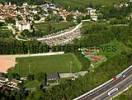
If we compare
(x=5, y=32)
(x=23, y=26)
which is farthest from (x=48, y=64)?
(x=23, y=26)

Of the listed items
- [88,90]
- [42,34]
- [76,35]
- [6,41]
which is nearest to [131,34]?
[76,35]

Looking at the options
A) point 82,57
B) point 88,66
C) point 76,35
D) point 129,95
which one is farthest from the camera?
point 76,35

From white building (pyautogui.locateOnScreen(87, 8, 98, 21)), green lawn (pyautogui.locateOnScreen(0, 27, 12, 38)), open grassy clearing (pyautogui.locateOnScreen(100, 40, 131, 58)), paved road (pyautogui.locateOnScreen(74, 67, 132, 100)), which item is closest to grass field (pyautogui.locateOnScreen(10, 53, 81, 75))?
open grassy clearing (pyautogui.locateOnScreen(100, 40, 131, 58))

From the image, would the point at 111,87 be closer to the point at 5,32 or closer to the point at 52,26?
the point at 5,32

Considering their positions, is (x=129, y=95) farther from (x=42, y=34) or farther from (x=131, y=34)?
(x=42, y=34)

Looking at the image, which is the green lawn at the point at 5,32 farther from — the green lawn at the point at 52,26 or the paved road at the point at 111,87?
the paved road at the point at 111,87

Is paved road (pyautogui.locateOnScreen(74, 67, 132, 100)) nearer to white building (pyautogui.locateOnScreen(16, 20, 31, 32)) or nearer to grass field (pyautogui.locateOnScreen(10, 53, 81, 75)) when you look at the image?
grass field (pyautogui.locateOnScreen(10, 53, 81, 75))
